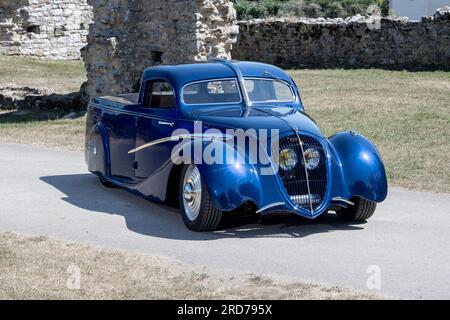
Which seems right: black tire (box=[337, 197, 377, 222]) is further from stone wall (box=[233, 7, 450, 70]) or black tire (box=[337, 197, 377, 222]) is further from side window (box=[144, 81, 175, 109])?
stone wall (box=[233, 7, 450, 70])

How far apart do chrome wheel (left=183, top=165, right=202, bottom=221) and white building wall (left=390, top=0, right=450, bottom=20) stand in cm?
4065

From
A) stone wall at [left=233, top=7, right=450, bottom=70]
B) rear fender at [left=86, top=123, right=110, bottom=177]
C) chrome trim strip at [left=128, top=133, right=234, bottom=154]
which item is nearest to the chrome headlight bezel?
chrome trim strip at [left=128, top=133, right=234, bottom=154]

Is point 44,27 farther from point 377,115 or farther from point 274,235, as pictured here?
point 274,235

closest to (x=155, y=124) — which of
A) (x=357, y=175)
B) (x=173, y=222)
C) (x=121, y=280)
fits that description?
(x=173, y=222)

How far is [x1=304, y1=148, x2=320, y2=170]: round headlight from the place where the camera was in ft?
27.9

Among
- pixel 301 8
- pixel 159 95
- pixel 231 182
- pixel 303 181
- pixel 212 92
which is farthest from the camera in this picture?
pixel 301 8

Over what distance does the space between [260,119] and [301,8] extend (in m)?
37.7

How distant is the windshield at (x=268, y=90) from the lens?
9.69m

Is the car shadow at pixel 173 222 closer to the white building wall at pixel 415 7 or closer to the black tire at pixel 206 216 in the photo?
the black tire at pixel 206 216

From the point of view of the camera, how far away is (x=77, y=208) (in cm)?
989

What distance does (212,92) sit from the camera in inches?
380

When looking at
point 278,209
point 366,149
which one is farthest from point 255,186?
point 366,149
